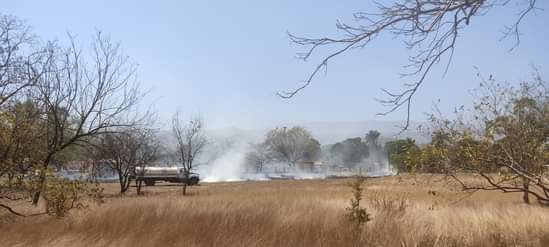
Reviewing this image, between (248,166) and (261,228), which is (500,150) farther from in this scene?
(248,166)

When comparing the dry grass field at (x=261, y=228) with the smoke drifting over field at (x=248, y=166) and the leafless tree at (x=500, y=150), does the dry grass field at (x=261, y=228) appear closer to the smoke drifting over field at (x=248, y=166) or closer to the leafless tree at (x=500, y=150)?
the leafless tree at (x=500, y=150)

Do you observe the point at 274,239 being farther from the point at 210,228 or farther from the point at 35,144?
the point at 35,144

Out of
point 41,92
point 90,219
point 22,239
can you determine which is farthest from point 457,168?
point 41,92

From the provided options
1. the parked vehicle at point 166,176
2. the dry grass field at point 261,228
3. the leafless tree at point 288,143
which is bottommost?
the dry grass field at point 261,228

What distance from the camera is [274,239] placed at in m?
8.16

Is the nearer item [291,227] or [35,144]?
[291,227]

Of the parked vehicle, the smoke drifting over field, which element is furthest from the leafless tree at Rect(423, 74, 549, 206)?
the smoke drifting over field

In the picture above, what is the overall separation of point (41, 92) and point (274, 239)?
8.87 m

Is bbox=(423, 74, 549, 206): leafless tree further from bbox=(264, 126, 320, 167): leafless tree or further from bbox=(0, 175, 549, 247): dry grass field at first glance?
bbox=(264, 126, 320, 167): leafless tree

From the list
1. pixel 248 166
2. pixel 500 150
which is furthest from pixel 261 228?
pixel 248 166

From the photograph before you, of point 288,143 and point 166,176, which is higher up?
point 288,143

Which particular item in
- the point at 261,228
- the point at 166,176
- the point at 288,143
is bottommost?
the point at 261,228

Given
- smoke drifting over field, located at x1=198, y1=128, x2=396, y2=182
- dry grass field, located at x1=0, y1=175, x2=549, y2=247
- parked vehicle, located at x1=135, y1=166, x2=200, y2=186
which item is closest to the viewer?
dry grass field, located at x1=0, y1=175, x2=549, y2=247

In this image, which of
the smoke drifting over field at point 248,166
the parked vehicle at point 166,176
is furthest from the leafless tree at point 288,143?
the parked vehicle at point 166,176
